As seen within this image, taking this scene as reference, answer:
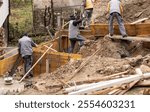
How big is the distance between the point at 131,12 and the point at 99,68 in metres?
4.34

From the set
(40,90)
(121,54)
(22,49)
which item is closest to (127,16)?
(121,54)

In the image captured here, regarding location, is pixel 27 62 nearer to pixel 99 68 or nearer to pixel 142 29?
pixel 99 68

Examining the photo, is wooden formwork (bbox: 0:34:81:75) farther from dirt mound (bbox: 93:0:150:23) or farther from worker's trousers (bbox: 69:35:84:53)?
dirt mound (bbox: 93:0:150:23)

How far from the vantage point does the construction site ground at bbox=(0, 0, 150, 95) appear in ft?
36.4

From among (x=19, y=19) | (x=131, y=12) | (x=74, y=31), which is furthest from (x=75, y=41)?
(x=19, y=19)

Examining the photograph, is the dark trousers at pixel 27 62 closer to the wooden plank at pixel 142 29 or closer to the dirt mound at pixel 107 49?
the dirt mound at pixel 107 49

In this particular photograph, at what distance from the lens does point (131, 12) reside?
15.8 m

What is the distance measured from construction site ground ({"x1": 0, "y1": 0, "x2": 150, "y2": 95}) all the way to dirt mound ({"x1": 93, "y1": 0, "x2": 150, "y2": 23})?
14 cm

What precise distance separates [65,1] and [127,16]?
9616mm

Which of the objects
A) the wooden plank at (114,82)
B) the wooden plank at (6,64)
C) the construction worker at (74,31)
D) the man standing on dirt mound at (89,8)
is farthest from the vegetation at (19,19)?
the wooden plank at (114,82)

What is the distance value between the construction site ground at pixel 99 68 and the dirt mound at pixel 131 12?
0.14 m

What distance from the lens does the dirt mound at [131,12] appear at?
15.5 metres

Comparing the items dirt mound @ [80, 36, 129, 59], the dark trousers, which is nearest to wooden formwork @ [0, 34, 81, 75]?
the dark trousers

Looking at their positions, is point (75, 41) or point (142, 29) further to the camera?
point (75, 41)
